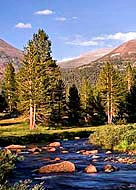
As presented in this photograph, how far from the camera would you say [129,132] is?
42.7 metres

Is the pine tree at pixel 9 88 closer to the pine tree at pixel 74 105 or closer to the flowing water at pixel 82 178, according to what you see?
the pine tree at pixel 74 105

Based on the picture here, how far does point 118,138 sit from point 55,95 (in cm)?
4125

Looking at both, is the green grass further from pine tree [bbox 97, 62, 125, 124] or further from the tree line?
pine tree [bbox 97, 62, 125, 124]

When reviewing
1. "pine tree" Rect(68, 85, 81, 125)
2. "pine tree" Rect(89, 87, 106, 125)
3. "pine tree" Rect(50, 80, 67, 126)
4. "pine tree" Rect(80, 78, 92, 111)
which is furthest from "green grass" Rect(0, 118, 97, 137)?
"pine tree" Rect(89, 87, 106, 125)

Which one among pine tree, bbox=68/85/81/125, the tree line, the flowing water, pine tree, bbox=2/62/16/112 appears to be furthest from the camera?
pine tree, bbox=2/62/16/112

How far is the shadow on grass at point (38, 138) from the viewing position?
49.5 meters

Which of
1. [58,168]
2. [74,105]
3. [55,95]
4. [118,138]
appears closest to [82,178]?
[58,168]

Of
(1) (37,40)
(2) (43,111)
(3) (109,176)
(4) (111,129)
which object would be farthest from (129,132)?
(1) (37,40)

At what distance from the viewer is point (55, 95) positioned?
271ft

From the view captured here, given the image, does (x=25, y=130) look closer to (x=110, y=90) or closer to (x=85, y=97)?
(x=110, y=90)

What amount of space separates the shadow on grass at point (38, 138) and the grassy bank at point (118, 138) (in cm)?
1103

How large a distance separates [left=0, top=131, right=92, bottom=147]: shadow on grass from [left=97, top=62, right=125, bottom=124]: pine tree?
25.5 metres

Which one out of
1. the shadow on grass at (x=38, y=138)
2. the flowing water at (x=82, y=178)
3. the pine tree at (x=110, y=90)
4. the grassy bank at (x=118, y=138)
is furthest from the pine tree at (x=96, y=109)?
the flowing water at (x=82, y=178)

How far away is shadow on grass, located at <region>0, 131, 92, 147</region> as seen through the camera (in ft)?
163
